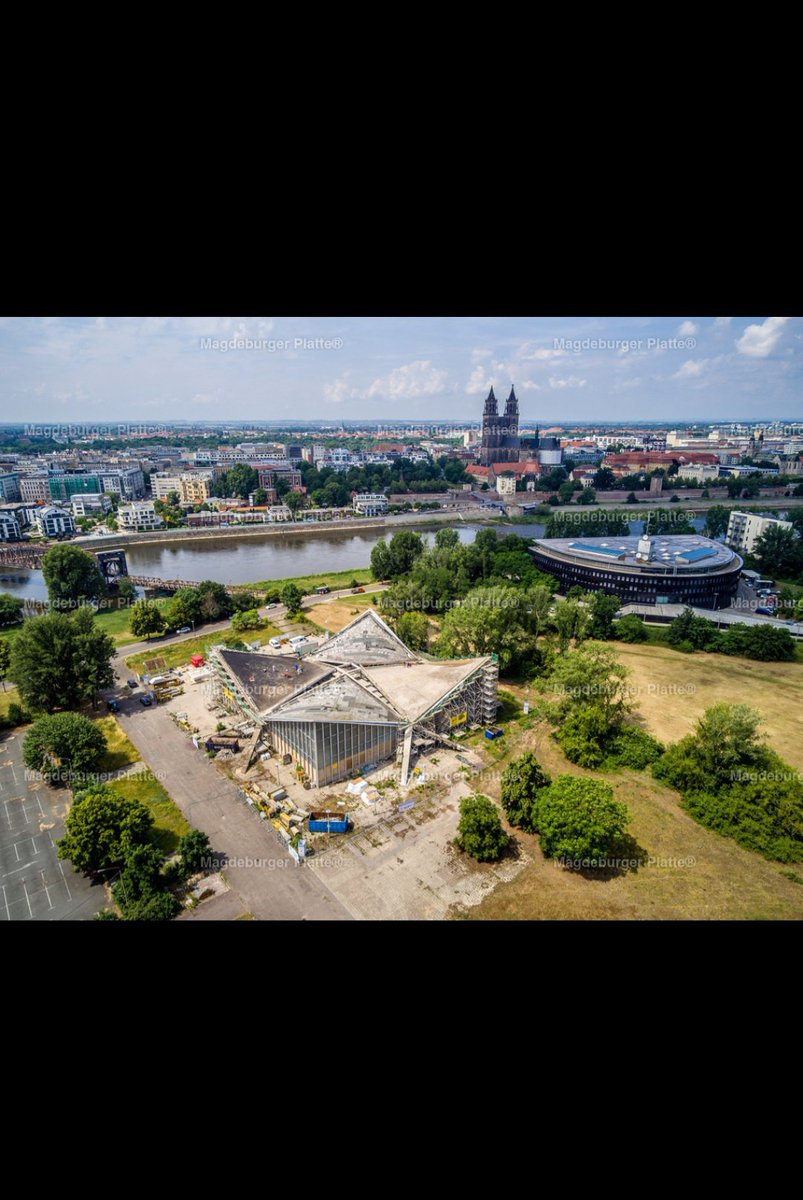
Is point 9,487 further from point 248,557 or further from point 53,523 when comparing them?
point 248,557

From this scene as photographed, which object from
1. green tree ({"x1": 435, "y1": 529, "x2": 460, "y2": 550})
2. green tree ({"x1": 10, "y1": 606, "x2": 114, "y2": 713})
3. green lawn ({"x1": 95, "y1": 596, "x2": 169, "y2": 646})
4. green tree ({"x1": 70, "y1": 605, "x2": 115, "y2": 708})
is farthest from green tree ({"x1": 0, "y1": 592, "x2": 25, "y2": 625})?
green tree ({"x1": 435, "y1": 529, "x2": 460, "y2": 550})

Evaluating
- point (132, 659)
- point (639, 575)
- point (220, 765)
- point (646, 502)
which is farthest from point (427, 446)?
point (220, 765)

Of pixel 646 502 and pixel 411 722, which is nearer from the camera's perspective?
pixel 411 722

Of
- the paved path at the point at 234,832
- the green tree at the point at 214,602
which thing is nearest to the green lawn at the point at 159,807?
the paved path at the point at 234,832

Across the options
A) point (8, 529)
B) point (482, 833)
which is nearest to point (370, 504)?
point (8, 529)

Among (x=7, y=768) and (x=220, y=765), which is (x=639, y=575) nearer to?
(x=220, y=765)

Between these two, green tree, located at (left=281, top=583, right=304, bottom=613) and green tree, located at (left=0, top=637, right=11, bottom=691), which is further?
green tree, located at (left=281, top=583, right=304, bottom=613)

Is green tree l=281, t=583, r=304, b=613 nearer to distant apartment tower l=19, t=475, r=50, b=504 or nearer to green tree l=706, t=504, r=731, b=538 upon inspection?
green tree l=706, t=504, r=731, b=538
